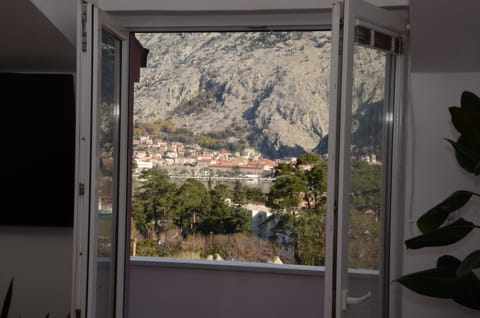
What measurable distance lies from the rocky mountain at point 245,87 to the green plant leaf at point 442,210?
304 centimetres

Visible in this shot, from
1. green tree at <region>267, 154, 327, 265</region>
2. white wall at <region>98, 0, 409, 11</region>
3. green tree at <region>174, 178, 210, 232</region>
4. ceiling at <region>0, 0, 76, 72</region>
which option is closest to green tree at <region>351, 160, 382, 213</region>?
white wall at <region>98, 0, 409, 11</region>

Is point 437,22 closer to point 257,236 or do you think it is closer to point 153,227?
point 257,236

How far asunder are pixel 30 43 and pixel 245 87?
2.83 metres

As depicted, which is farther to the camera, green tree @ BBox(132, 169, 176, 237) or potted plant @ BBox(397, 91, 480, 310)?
green tree @ BBox(132, 169, 176, 237)

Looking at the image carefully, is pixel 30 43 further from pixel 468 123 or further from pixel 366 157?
pixel 468 123

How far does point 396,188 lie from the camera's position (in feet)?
10.5

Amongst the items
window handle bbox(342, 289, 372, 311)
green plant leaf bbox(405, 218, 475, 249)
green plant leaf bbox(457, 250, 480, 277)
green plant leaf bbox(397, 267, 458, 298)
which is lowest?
window handle bbox(342, 289, 372, 311)

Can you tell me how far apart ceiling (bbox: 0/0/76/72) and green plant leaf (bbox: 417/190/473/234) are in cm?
209

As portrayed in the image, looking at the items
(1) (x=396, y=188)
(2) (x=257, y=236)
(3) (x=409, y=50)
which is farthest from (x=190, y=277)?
(3) (x=409, y=50)

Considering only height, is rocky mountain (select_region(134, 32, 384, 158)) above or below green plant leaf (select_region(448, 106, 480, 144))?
above

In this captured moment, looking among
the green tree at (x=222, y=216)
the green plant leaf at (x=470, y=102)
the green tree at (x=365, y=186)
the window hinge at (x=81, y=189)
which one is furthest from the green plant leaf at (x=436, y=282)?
the green tree at (x=222, y=216)

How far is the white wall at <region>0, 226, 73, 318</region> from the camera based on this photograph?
383 cm

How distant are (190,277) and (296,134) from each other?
1.77 m

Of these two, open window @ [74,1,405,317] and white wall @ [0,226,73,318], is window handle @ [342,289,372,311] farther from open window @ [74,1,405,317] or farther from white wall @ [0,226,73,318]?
white wall @ [0,226,73,318]
